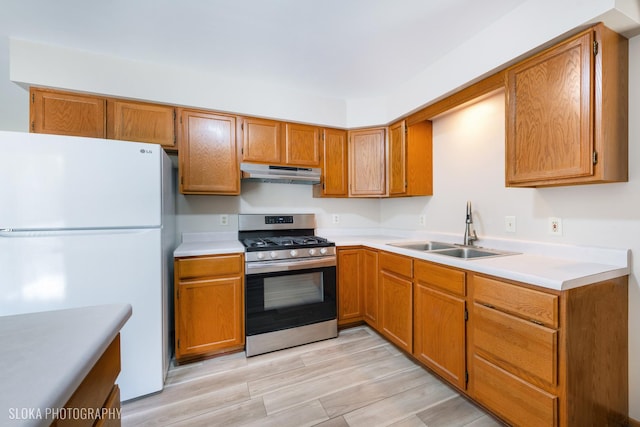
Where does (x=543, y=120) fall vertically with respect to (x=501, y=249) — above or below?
above

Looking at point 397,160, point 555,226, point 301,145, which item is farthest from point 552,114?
point 301,145

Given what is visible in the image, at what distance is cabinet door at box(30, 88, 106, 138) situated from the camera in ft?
6.29

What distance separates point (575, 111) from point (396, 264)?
143cm

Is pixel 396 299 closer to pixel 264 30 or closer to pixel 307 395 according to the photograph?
pixel 307 395

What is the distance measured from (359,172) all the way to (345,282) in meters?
1.19

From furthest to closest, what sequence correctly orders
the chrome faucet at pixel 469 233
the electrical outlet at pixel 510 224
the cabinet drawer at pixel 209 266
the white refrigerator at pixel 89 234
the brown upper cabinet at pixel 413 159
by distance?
the brown upper cabinet at pixel 413 159
the chrome faucet at pixel 469 233
the cabinet drawer at pixel 209 266
the electrical outlet at pixel 510 224
the white refrigerator at pixel 89 234

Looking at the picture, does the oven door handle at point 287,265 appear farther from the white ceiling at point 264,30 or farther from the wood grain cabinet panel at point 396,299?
the white ceiling at point 264,30

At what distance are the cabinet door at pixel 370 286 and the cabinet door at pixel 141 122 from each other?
202 centimetres

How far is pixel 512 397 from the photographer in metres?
1.35

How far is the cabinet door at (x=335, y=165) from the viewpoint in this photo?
2.83 meters

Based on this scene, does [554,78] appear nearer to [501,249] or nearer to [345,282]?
[501,249]

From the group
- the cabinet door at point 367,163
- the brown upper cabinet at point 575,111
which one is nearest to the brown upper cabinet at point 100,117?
the cabinet door at point 367,163

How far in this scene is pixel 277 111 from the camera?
2.56 m

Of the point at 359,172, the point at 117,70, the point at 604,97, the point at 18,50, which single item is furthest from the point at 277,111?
the point at 604,97
